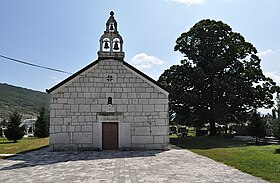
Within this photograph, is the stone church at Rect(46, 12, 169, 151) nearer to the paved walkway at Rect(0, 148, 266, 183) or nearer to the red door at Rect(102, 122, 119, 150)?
the red door at Rect(102, 122, 119, 150)

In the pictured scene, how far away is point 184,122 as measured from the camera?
31875mm

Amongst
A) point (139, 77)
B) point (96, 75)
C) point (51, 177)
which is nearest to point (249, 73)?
point (139, 77)

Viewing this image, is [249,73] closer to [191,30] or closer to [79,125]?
[191,30]

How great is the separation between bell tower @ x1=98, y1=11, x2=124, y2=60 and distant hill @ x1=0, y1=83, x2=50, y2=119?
3006 inches

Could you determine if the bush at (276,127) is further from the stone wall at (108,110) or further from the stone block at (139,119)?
the stone block at (139,119)

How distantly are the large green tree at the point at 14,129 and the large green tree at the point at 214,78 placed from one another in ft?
50.3

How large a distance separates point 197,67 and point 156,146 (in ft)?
46.1

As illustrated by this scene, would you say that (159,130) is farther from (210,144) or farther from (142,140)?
(210,144)

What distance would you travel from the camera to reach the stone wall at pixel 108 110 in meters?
19.4

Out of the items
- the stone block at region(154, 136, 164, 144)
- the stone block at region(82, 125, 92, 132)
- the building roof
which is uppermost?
the building roof

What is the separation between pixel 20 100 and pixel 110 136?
102797mm

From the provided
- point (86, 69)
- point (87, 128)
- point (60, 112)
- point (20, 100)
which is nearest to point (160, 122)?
point (87, 128)

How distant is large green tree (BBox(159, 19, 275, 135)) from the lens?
2939 cm

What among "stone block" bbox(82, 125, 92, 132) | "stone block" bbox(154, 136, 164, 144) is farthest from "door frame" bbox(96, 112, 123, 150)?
"stone block" bbox(154, 136, 164, 144)
